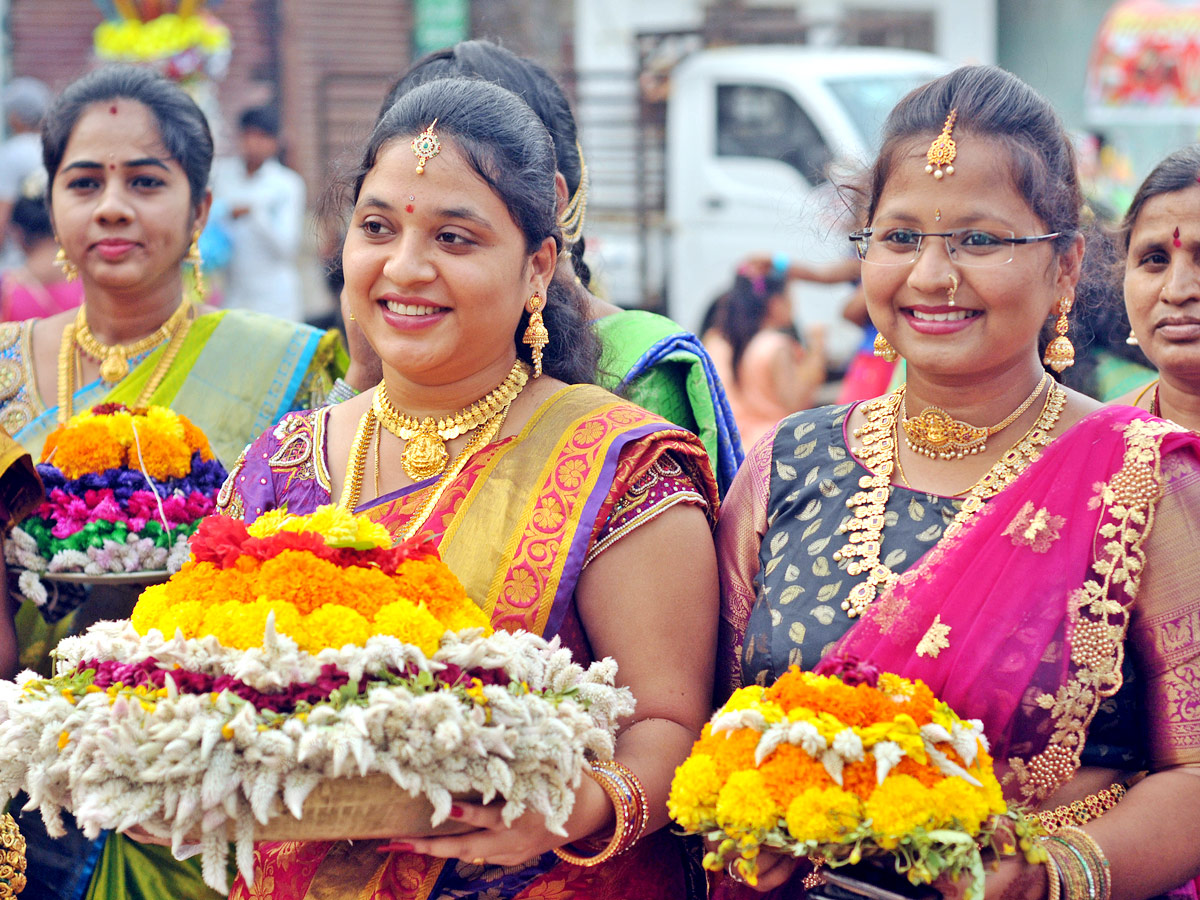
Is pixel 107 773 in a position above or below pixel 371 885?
above

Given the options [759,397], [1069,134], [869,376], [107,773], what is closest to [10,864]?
[107,773]

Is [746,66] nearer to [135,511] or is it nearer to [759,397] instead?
[759,397]

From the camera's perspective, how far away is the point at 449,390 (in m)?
2.62

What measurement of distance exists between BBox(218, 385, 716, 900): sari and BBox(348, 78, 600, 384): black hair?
321mm

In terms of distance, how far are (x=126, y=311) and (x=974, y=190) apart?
7.95ft

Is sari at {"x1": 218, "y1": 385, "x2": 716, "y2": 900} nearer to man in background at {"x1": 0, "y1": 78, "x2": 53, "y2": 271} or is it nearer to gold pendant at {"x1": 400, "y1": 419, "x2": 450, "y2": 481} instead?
gold pendant at {"x1": 400, "y1": 419, "x2": 450, "y2": 481}

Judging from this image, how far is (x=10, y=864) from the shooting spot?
2.85 m

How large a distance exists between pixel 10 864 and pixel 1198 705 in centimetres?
233

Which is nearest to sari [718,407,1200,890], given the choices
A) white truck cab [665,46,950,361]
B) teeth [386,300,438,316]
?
teeth [386,300,438,316]

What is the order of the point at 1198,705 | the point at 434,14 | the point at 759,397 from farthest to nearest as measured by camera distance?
the point at 434,14
the point at 759,397
the point at 1198,705

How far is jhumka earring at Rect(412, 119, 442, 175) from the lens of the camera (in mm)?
2438

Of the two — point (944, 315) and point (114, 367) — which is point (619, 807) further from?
point (114, 367)

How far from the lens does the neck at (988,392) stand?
2.38m

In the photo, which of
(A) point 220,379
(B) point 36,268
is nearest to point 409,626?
(A) point 220,379
